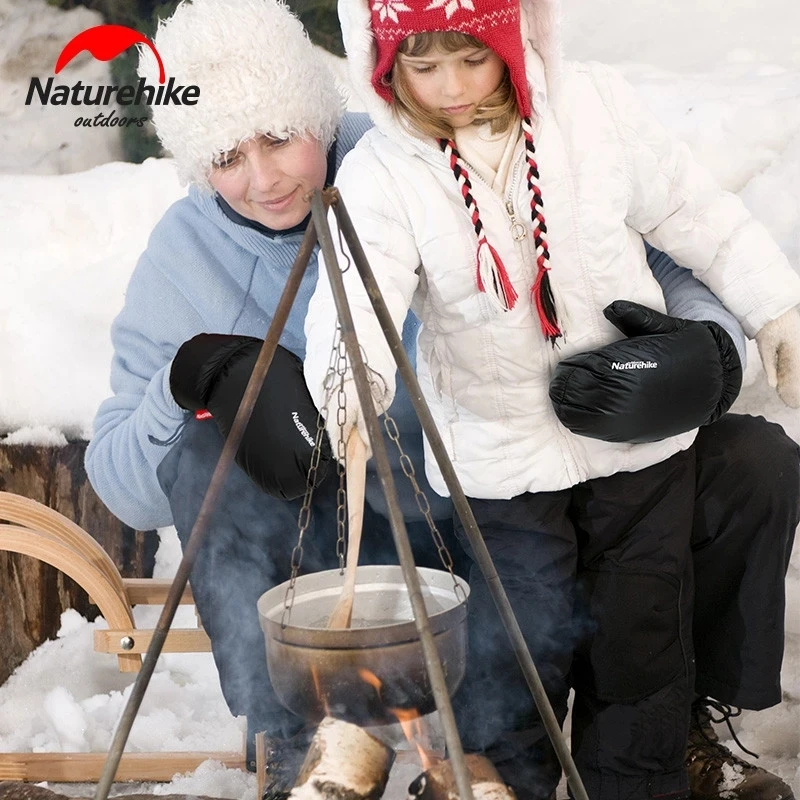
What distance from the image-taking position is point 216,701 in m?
2.42

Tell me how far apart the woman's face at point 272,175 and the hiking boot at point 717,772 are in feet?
3.78

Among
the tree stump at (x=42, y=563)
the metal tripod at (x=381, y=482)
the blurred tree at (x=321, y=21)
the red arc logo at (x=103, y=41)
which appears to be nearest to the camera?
the metal tripod at (x=381, y=482)

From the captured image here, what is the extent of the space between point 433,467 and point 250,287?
Result: 546 millimetres

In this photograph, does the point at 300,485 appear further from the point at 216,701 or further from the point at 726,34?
the point at 726,34

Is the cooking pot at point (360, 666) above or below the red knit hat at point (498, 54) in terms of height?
below

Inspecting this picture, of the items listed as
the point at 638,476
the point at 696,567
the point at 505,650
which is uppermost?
the point at 638,476

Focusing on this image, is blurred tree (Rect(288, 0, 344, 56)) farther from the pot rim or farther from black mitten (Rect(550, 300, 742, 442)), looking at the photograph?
A: the pot rim

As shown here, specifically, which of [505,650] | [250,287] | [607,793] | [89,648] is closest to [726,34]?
[250,287]

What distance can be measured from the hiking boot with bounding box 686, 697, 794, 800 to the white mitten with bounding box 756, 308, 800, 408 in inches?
23.8

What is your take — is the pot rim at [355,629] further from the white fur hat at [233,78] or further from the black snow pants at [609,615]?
the white fur hat at [233,78]

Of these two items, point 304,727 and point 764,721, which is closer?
point 304,727

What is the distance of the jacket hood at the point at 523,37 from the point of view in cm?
142

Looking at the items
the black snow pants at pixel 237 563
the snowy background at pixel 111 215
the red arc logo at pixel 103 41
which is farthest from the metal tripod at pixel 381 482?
the red arc logo at pixel 103 41

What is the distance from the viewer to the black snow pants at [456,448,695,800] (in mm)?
1592
